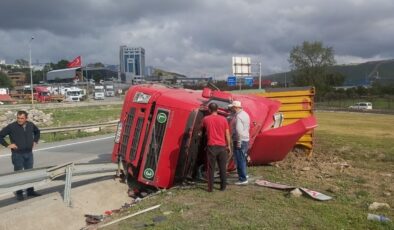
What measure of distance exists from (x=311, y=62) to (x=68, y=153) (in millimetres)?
107861

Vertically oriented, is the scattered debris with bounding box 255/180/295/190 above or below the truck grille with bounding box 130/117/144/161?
below

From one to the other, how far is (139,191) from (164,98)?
184 centimetres

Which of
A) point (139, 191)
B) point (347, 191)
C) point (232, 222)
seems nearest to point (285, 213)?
point (232, 222)

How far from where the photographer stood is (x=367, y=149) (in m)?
16.3

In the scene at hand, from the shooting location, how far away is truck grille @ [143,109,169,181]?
9.47 m

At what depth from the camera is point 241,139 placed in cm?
973

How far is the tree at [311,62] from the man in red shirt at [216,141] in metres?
111

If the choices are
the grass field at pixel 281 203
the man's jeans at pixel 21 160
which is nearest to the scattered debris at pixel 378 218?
the grass field at pixel 281 203

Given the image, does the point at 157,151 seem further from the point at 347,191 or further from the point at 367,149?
the point at 367,149

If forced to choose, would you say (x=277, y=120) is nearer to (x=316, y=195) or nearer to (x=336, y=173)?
(x=336, y=173)

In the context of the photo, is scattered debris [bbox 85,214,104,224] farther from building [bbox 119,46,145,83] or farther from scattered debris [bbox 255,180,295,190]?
building [bbox 119,46,145,83]

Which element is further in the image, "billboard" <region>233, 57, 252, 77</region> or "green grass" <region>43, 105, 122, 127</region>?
"billboard" <region>233, 57, 252, 77</region>

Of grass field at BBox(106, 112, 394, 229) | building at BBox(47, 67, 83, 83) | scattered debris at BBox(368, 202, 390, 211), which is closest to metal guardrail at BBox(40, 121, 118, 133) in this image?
grass field at BBox(106, 112, 394, 229)

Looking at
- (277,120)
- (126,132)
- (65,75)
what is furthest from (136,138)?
(65,75)
